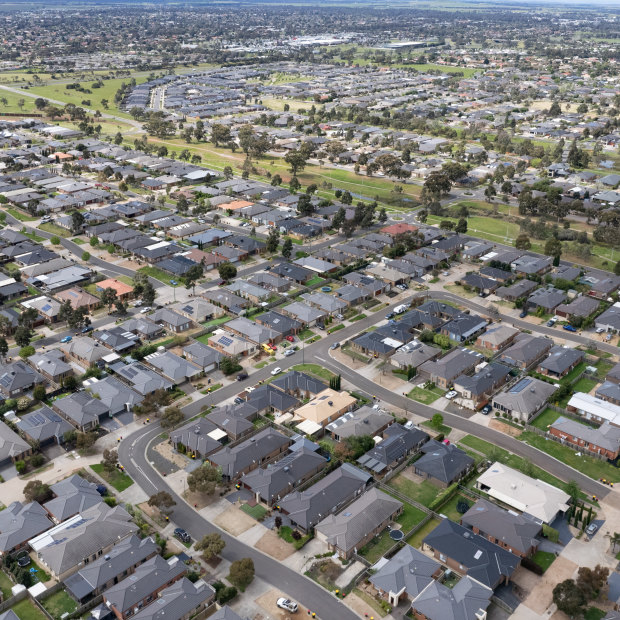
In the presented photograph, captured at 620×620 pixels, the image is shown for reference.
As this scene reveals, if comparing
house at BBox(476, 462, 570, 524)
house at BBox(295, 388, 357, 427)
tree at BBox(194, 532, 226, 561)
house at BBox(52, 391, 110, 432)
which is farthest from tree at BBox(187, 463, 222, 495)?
house at BBox(476, 462, 570, 524)

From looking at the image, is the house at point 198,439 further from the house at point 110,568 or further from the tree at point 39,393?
the tree at point 39,393

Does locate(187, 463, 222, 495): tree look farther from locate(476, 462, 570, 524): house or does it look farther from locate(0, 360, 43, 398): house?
locate(0, 360, 43, 398): house

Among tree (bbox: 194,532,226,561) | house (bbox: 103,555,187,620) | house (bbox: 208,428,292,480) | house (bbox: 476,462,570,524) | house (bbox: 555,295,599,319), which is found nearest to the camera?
house (bbox: 103,555,187,620)

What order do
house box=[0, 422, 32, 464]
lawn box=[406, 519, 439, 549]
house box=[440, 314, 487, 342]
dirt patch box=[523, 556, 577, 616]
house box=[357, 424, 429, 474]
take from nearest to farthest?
dirt patch box=[523, 556, 577, 616]
lawn box=[406, 519, 439, 549]
house box=[357, 424, 429, 474]
house box=[0, 422, 32, 464]
house box=[440, 314, 487, 342]

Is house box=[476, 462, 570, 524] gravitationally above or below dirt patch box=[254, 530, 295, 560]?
above

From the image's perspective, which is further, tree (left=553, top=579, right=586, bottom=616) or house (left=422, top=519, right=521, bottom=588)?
house (left=422, top=519, right=521, bottom=588)

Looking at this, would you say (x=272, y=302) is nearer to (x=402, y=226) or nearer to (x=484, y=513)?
(x=402, y=226)

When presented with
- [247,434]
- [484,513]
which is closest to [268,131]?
[247,434]
